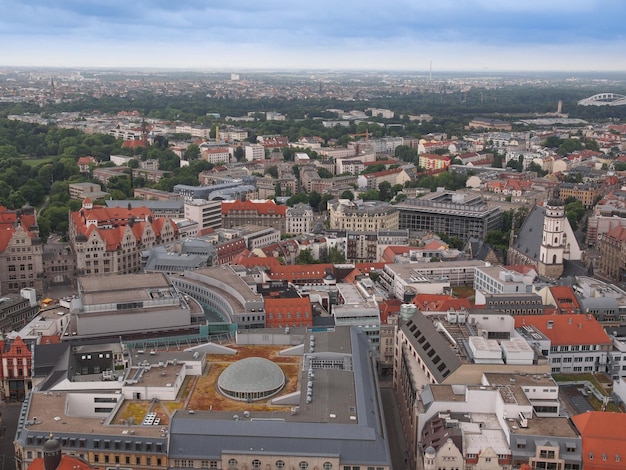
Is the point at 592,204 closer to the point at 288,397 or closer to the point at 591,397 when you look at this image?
the point at 591,397

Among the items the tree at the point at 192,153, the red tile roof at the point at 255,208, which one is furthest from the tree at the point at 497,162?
the red tile roof at the point at 255,208

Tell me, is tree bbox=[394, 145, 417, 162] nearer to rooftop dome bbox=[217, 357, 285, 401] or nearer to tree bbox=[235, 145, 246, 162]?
tree bbox=[235, 145, 246, 162]

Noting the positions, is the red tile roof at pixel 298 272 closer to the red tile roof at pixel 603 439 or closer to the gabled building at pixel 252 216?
the gabled building at pixel 252 216

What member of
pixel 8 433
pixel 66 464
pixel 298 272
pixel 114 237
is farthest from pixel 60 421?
pixel 114 237

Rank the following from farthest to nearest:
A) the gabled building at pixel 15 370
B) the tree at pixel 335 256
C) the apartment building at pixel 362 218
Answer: the apartment building at pixel 362 218 < the tree at pixel 335 256 < the gabled building at pixel 15 370

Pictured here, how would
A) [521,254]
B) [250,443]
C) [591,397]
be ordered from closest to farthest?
[250,443]
[591,397]
[521,254]

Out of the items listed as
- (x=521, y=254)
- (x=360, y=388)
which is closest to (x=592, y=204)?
(x=521, y=254)

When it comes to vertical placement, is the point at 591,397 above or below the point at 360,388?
below
